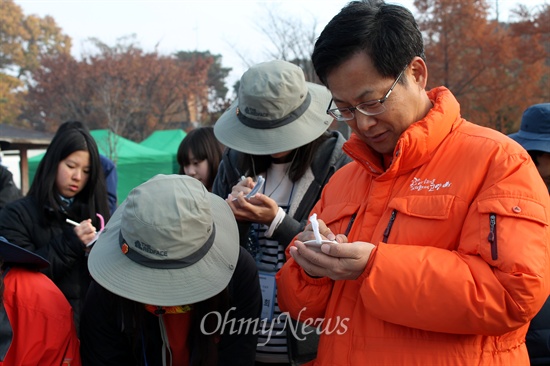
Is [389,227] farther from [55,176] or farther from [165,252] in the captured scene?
[55,176]

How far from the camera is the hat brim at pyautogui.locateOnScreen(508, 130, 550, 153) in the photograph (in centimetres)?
246

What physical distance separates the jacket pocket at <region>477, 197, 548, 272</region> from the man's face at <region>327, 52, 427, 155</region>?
0.36 m

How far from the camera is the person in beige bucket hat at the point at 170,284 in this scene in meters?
1.77

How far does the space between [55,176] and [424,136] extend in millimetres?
2329

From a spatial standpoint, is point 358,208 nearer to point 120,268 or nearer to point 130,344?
point 120,268

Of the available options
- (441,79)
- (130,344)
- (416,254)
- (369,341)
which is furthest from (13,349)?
(441,79)

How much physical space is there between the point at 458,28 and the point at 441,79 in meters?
1.19

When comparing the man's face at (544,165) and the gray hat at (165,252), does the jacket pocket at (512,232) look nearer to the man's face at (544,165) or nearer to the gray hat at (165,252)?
the gray hat at (165,252)

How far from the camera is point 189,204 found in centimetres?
182

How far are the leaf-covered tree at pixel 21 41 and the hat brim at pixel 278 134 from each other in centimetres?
2768

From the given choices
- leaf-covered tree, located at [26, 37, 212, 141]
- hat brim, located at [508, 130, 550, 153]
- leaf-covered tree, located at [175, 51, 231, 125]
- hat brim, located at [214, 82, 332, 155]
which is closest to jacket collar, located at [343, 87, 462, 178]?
hat brim, located at [214, 82, 332, 155]

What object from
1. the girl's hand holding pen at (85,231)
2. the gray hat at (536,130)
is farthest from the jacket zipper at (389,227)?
the girl's hand holding pen at (85,231)

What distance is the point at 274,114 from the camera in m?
2.36

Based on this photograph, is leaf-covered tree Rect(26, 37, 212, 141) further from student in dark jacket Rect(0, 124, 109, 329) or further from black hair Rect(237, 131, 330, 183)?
black hair Rect(237, 131, 330, 183)
